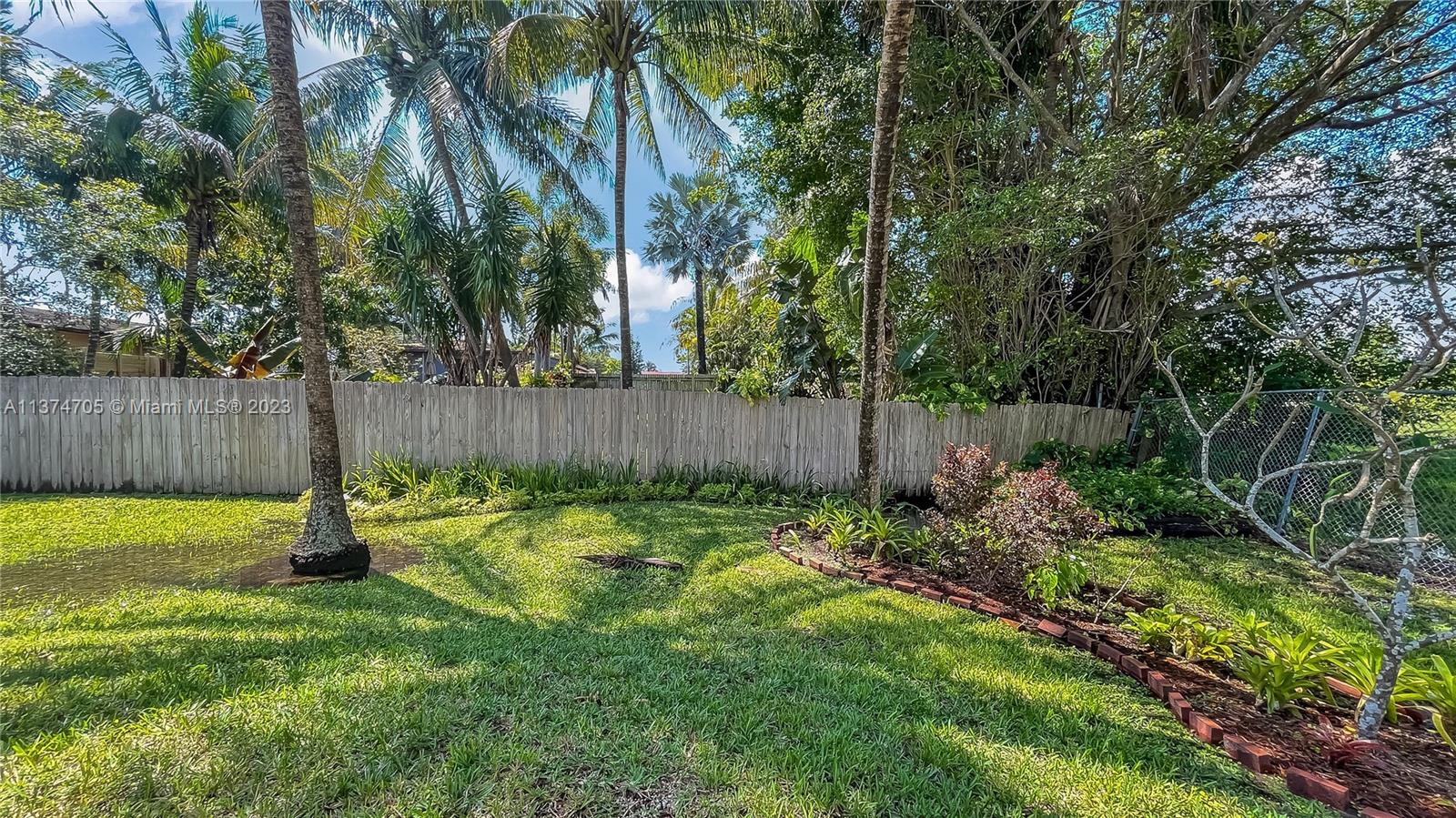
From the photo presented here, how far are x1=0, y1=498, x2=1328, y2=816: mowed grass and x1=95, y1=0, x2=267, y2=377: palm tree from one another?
998 centimetres

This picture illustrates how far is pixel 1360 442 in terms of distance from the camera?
561 centimetres

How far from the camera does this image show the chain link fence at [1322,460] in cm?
456

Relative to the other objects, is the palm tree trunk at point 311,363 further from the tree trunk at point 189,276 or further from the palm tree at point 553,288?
the tree trunk at point 189,276

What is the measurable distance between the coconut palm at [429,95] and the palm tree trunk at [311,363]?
5.44m

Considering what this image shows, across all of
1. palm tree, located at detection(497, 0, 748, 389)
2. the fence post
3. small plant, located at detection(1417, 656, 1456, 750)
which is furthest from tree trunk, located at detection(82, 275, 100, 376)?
the fence post

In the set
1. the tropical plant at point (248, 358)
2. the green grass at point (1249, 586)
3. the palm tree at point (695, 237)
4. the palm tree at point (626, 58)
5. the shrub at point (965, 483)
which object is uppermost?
the palm tree at point (695, 237)

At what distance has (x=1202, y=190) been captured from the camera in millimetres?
6516

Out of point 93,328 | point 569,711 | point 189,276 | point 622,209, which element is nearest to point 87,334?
point 93,328

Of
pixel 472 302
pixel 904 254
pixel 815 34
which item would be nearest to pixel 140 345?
pixel 472 302

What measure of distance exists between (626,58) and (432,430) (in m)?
6.48

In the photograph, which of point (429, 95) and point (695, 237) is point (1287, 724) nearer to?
point (429, 95)

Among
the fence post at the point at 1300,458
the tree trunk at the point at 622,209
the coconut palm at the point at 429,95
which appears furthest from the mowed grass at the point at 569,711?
the coconut palm at the point at 429,95

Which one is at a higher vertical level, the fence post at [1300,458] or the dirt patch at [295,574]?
the fence post at [1300,458]

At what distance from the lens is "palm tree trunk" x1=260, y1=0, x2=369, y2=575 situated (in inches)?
150
